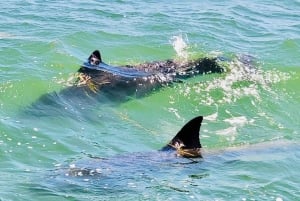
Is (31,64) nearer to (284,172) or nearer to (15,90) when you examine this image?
(15,90)

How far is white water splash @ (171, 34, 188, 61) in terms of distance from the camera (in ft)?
47.9

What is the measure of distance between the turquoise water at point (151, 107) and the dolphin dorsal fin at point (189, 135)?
0.29 metres

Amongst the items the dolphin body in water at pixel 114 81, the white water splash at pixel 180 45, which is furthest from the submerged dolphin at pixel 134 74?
the white water splash at pixel 180 45

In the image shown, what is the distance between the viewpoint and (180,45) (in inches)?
600

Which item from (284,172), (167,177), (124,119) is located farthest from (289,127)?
(167,177)

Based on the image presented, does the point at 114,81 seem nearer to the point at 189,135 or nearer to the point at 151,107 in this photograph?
the point at 151,107

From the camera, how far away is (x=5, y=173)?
338 inches

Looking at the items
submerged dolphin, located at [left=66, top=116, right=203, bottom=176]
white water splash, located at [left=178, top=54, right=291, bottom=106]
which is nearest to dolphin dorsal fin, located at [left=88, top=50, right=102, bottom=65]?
white water splash, located at [left=178, top=54, right=291, bottom=106]

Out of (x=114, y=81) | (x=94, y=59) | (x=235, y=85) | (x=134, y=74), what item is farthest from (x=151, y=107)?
(x=235, y=85)

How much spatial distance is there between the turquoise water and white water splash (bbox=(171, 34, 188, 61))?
5 centimetres

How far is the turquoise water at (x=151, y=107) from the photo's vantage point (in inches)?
331

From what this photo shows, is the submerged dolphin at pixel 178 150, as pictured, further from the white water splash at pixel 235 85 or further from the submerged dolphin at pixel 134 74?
the submerged dolphin at pixel 134 74

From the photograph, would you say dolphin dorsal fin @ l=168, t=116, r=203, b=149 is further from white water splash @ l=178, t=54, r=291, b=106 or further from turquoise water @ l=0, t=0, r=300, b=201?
white water splash @ l=178, t=54, r=291, b=106

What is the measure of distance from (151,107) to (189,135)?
2.92 m
